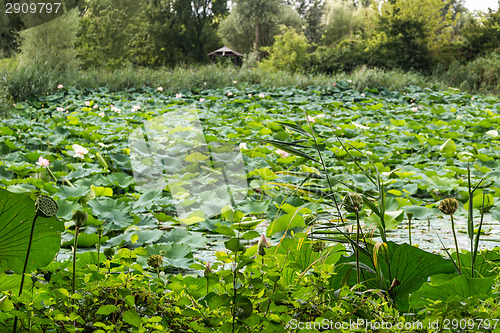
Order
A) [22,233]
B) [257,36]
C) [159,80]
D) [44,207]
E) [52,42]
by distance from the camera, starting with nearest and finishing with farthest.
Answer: [44,207], [22,233], [159,80], [52,42], [257,36]

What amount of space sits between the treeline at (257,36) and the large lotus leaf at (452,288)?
7167 mm

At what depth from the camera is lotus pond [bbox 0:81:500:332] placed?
735 mm

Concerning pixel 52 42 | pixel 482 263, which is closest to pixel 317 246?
pixel 482 263

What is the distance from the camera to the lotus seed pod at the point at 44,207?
66cm

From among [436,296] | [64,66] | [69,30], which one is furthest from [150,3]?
[436,296]

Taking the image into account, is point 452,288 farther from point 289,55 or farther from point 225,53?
point 225,53

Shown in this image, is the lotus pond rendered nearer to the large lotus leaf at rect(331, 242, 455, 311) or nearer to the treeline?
the large lotus leaf at rect(331, 242, 455, 311)

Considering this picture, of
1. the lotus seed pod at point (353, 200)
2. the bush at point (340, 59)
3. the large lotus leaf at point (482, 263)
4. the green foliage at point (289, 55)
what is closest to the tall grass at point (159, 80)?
the bush at point (340, 59)

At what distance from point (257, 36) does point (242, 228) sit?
803 inches

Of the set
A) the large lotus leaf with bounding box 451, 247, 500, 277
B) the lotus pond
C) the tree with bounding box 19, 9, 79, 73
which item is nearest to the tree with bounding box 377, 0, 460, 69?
the lotus pond

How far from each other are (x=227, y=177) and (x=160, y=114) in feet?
9.04

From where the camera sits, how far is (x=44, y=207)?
2.19ft

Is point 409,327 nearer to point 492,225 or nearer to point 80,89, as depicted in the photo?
point 492,225

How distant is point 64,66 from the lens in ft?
28.3
